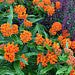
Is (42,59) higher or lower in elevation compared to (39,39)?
lower

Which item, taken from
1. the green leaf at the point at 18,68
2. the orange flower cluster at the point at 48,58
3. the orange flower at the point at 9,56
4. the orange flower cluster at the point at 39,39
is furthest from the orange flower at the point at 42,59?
the orange flower at the point at 9,56

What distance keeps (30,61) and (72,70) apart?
0.81 metres

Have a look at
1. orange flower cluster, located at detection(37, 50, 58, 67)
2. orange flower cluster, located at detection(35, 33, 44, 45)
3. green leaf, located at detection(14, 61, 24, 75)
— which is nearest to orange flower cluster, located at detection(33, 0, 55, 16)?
orange flower cluster, located at detection(35, 33, 44, 45)

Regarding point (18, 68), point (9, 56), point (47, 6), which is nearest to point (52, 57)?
point (18, 68)

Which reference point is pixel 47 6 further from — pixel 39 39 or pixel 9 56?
pixel 9 56

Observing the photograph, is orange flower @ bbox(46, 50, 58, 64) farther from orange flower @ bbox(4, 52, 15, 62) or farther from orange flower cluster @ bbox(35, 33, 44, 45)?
orange flower @ bbox(4, 52, 15, 62)

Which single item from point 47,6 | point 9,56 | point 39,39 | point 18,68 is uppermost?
point 47,6

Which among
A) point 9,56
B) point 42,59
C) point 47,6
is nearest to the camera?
point 9,56

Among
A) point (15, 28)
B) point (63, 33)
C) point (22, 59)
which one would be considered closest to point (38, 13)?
point (63, 33)

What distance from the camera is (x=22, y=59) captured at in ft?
6.92

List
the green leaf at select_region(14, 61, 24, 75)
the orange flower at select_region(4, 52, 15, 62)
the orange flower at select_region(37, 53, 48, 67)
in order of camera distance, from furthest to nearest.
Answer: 1. the orange flower at select_region(37, 53, 48, 67)
2. the green leaf at select_region(14, 61, 24, 75)
3. the orange flower at select_region(4, 52, 15, 62)

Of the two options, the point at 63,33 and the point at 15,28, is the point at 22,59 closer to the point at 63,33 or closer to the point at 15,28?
the point at 15,28

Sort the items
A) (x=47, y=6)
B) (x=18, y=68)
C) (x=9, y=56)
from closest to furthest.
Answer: (x=9, y=56), (x=18, y=68), (x=47, y=6)

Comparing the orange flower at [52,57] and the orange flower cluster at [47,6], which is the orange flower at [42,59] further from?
the orange flower cluster at [47,6]
